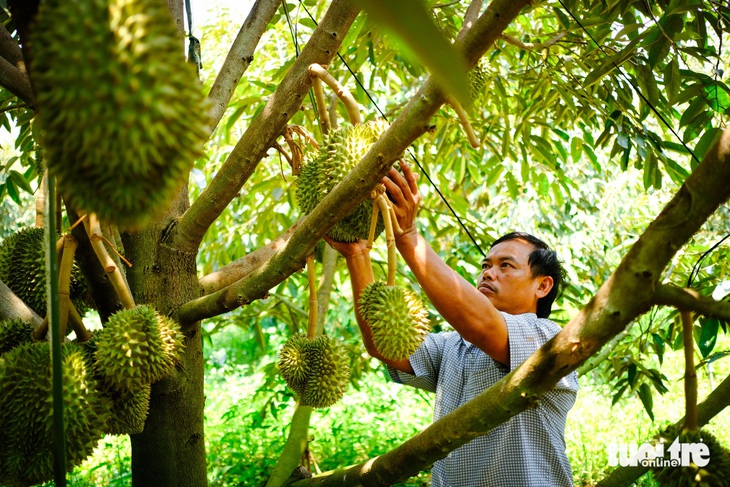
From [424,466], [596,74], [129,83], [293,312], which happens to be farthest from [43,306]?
[293,312]

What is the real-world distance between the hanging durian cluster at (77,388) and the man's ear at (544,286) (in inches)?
57.0

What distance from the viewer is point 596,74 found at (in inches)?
60.7

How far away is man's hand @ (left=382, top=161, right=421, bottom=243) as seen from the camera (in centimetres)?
143

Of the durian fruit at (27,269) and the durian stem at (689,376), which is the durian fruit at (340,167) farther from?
the durian stem at (689,376)

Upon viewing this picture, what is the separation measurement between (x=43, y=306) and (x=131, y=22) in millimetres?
1022

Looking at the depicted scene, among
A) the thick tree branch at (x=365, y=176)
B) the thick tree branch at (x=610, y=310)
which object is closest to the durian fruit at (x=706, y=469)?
the thick tree branch at (x=610, y=310)

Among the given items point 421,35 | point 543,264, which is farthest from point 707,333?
point 421,35

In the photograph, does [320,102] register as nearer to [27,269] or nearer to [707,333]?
[27,269]

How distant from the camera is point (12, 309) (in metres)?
1.25

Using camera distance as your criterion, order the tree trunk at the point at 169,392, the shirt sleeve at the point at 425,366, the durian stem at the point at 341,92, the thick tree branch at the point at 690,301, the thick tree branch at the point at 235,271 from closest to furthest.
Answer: the thick tree branch at the point at 690,301 → the durian stem at the point at 341,92 → the tree trunk at the point at 169,392 → the thick tree branch at the point at 235,271 → the shirt sleeve at the point at 425,366

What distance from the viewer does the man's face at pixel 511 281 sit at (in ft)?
7.09

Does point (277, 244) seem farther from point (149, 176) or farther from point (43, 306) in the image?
point (149, 176)

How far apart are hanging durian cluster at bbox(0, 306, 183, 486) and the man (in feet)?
1.94

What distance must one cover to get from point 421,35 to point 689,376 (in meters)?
0.70
